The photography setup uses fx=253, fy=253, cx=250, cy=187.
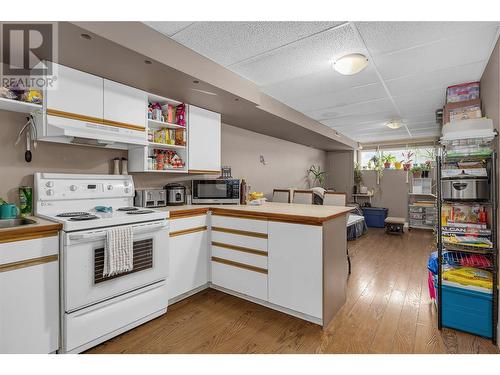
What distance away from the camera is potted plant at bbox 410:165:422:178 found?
20.5ft

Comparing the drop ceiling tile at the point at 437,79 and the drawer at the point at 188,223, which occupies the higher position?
the drop ceiling tile at the point at 437,79

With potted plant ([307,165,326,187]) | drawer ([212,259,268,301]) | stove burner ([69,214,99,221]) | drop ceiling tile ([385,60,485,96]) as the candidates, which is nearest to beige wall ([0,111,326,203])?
stove burner ([69,214,99,221])

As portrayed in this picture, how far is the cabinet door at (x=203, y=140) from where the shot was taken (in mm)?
2914

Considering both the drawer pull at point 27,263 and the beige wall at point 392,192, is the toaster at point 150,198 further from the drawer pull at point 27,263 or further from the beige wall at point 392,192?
the beige wall at point 392,192

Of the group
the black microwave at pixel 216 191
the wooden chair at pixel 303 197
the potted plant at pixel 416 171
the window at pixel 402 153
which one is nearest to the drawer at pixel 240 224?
the black microwave at pixel 216 191

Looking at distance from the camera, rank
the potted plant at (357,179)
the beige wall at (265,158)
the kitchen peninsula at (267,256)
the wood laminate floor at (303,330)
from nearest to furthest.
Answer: the wood laminate floor at (303,330), the kitchen peninsula at (267,256), the beige wall at (265,158), the potted plant at (357,179)

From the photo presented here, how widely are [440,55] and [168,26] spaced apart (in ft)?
7.70

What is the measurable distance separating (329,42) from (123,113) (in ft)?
6.13

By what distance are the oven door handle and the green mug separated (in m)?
0.55

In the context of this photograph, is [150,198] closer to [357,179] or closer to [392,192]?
[357,179]

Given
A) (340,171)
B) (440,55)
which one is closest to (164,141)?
(440,55)

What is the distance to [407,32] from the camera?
1.92 meters

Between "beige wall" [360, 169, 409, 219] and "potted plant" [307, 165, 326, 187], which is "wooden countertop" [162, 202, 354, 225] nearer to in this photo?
"potted plant" [307, 165, 326, 187]

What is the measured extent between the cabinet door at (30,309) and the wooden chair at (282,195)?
135 inches
